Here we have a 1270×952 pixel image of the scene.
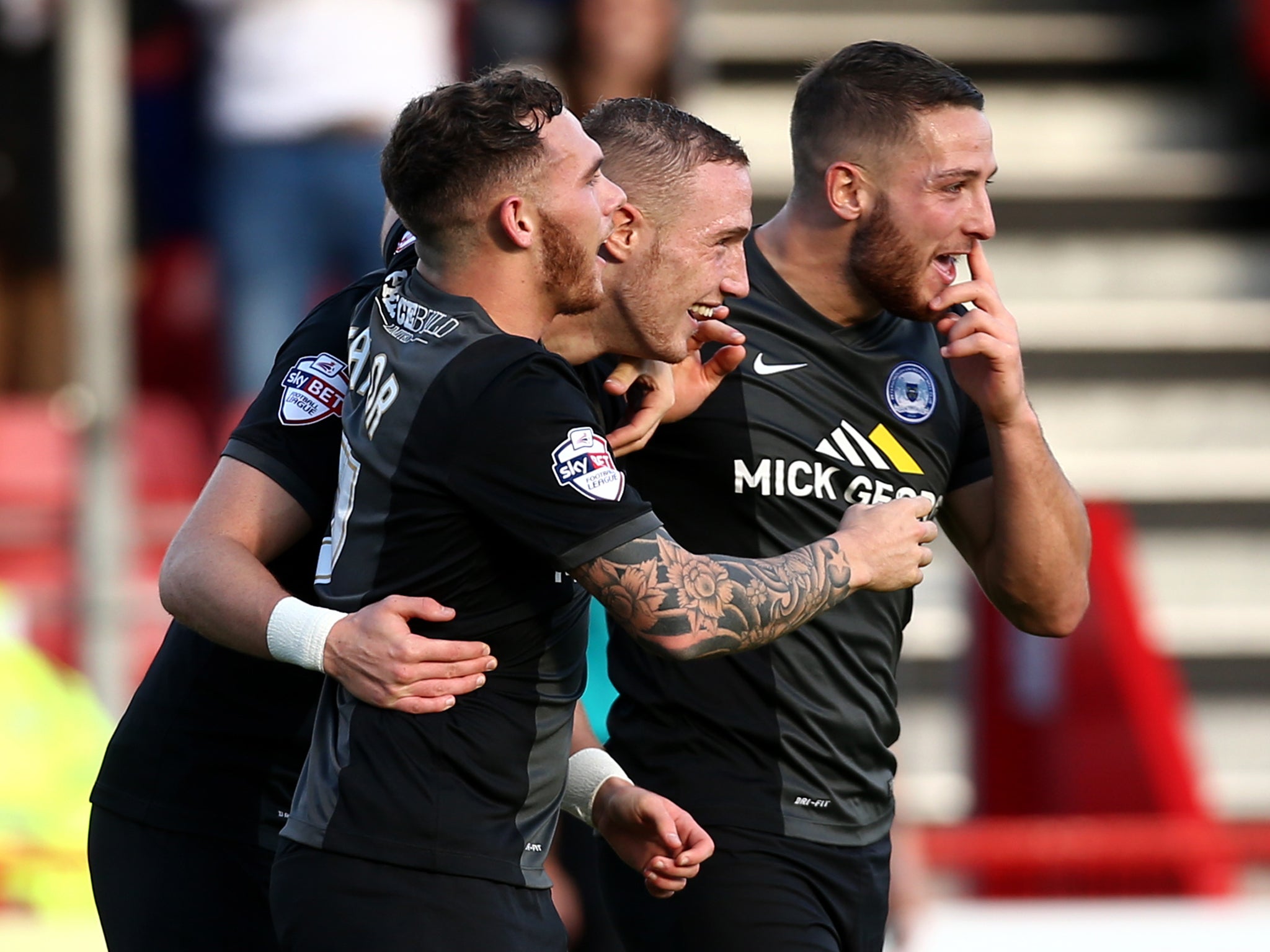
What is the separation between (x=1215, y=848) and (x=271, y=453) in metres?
4.23

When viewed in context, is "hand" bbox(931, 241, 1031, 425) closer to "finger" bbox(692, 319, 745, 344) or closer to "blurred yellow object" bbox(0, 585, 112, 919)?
"finger" bbox(692, 319, 745, 344)

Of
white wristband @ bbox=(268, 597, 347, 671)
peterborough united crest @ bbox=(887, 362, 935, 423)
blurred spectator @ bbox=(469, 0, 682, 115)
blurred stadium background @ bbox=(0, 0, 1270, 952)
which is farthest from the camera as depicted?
blurred spectator @ bbox=(469, 0, 682, 115)

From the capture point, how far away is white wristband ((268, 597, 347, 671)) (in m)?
2.60

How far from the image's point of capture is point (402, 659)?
8.18ft

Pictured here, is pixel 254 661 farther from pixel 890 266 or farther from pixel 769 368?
pixel 890 266

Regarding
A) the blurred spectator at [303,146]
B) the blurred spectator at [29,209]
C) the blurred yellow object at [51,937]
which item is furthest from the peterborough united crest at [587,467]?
the blurred spectator at [29,209]

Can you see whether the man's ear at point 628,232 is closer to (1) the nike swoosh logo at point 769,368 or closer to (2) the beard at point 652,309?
(2) the beard at point 652,309

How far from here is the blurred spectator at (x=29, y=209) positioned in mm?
8188

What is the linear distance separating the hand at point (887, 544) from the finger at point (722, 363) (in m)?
0.44

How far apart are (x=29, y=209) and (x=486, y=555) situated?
658cm

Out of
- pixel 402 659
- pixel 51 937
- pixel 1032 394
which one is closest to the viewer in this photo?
pixel 402 659

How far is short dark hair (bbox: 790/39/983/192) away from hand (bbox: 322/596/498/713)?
50.1 inches

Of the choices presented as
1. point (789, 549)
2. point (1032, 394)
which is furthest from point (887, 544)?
point (1032, 394)

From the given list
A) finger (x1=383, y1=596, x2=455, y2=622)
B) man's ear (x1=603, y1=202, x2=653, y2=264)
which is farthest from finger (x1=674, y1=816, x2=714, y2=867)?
man's ear (x1=603, y1=202, x2=653, y2=264)
